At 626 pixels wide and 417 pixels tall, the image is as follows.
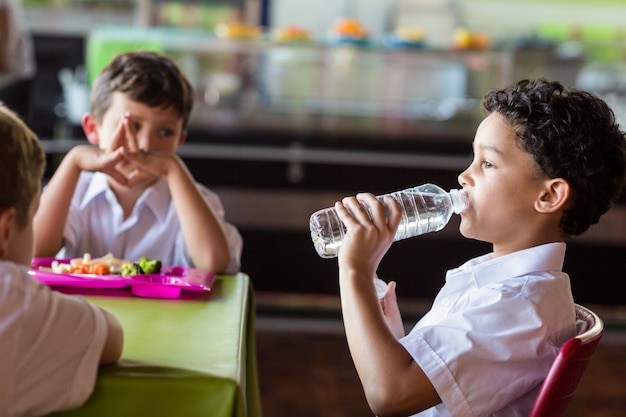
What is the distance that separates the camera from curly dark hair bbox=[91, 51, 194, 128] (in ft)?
7.08

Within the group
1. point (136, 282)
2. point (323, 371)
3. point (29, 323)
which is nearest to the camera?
point (29, 323)

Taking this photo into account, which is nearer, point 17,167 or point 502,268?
point 17,167

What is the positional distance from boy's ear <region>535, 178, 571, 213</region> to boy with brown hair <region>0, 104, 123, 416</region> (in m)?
0.73

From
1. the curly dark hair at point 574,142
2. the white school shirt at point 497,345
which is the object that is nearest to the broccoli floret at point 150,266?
the white school shirt at point 497,345

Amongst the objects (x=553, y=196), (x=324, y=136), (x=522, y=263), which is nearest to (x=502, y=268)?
(x=522, y=263)

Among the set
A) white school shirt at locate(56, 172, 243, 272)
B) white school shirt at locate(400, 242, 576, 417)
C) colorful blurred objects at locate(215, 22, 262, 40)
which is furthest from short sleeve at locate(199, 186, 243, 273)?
colorful blurred objects at locate(215, 22, 262, 40)

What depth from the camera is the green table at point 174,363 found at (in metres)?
1.22

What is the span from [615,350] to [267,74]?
77.9 inches

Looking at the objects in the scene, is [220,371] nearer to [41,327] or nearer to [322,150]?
[41,327]

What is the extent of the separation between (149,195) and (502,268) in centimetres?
94

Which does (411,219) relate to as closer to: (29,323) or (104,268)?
(104,268)

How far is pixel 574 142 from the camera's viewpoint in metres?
1.52

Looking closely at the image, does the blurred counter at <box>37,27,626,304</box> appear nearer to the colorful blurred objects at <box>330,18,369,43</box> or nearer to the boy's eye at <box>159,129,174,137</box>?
the colorful blurred objects at <box>330,18,369,43</box>

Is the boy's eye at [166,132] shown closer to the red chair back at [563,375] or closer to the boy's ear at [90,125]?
the boy's ear at [90,125]
